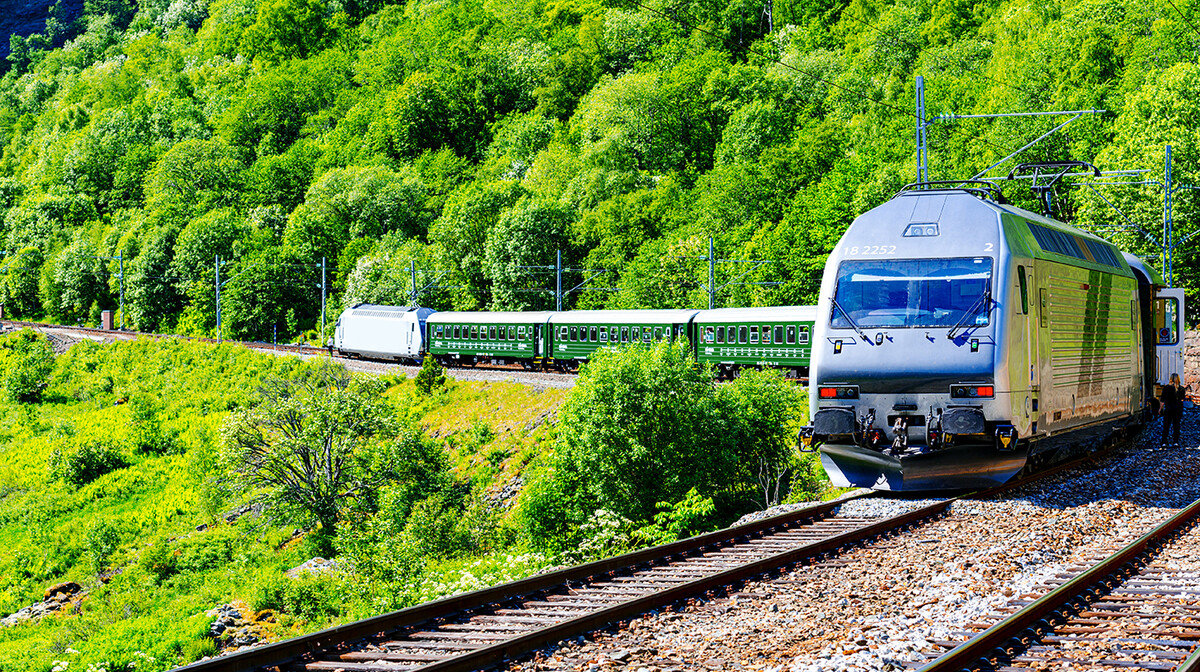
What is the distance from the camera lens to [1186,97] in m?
47.6

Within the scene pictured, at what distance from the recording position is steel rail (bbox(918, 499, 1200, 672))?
279 inches

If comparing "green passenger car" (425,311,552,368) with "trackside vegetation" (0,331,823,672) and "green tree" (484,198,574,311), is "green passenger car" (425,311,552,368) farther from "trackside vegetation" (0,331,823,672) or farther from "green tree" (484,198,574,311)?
"green tree" (484,198,574,311)

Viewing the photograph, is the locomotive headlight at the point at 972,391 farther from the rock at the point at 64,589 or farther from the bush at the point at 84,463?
the bush at the point at 84,463

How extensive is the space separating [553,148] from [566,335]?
57617mm

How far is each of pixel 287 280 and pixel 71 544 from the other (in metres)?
45.6

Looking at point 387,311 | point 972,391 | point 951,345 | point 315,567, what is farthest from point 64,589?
point 972,391

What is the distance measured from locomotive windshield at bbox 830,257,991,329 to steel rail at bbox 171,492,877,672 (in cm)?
330

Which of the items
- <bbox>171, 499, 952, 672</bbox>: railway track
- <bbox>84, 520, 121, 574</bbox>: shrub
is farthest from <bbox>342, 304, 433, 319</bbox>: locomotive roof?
<bbox>171, 499, 952, 672</bbox>: railway track

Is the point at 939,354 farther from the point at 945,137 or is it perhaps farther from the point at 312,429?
the point at 945,137

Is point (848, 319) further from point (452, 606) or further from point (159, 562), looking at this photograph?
point (159, 562)

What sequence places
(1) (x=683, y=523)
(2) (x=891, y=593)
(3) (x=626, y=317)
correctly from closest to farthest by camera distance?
(2) (x=891, y=593) < (1) (x=683, y=523) < (3) (x=626, y=317)

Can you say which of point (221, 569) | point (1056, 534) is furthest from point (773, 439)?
point (221, 569)

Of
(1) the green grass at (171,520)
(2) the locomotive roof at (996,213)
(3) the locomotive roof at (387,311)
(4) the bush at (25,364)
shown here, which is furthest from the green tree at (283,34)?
(2) the locomotive roof at (996,213)

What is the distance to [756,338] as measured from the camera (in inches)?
1480
